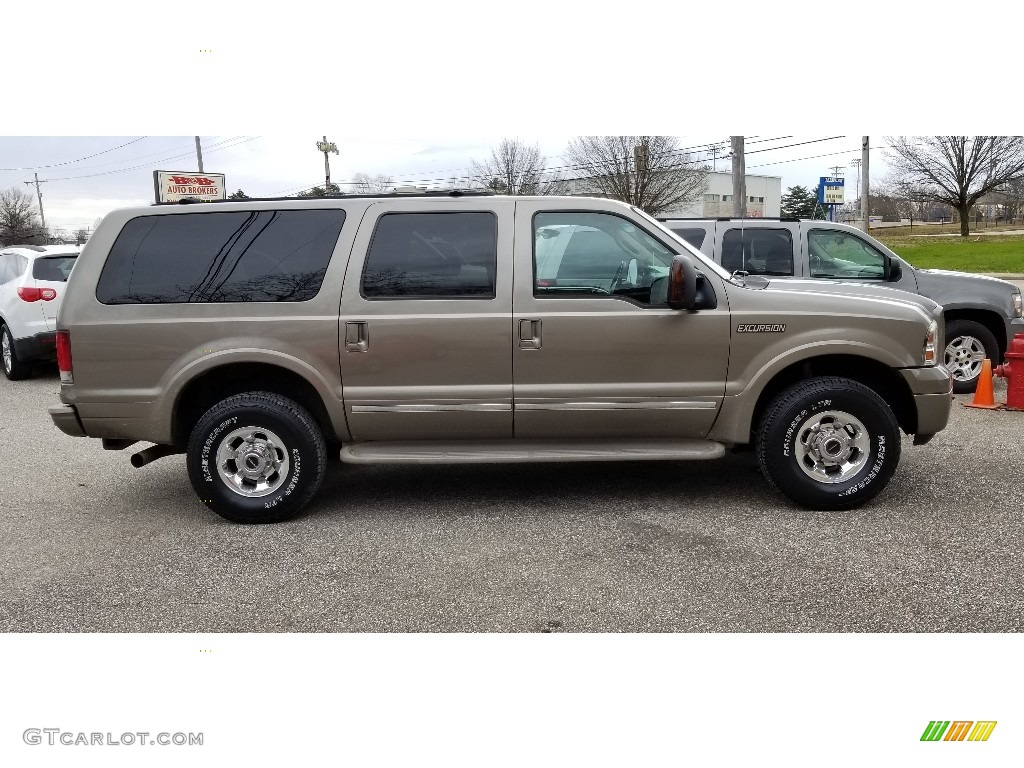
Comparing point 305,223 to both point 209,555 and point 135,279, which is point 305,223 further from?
point 209,555

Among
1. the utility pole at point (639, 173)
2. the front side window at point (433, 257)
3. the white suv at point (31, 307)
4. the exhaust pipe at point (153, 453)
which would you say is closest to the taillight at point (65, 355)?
the exhaust pipe at point (153, 453)

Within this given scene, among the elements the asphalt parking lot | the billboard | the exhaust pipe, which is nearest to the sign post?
the billboard

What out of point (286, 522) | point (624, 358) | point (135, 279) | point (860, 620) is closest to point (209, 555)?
point (286, 522)

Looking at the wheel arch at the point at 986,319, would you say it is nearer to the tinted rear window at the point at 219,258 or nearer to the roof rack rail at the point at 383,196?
the roof rack rail at the point at 383,196

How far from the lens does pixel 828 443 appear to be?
5.05 meters

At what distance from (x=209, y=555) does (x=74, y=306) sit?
1.73 m

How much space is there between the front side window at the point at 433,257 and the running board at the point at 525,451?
911 millimetres

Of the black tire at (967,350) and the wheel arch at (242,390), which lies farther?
the black tire at (967,350)

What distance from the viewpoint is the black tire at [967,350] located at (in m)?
8.73

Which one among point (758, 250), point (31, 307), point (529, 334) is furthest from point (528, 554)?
point (31, 307)

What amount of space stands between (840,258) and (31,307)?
987cm

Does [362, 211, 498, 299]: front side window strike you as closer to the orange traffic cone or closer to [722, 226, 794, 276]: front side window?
[722, 226, 794, 276]: front side window

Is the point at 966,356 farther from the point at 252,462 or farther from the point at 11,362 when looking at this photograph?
the point at 11,362

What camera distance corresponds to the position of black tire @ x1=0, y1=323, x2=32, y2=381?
1102 cm
